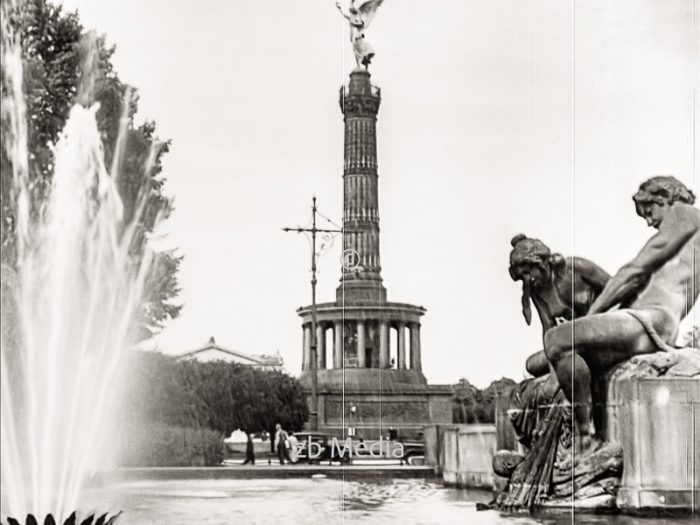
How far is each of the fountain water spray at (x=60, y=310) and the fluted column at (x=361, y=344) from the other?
395 inches

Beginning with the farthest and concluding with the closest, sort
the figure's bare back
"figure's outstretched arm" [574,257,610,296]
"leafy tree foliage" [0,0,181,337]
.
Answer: "leafy tree foliage" [0,0,181,337] < "figure's outstretched arm" [574,257,610,296] < the figure's bare back

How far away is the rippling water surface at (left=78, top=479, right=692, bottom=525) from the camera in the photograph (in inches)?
305

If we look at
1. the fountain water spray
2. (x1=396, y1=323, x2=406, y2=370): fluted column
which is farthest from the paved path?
(x1=396, y1=323, x2=406, y2=370): fluted column

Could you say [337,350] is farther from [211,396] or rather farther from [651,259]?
[651,259]

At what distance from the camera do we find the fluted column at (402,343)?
20.4 meters

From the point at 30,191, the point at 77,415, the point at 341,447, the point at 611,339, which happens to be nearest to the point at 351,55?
the point at 341,447

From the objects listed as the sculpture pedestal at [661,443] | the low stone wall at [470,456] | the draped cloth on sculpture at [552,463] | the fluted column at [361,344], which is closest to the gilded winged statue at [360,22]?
the low stone wall at [470,456]

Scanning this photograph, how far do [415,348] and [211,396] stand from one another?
552 cm

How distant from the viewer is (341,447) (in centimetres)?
1539

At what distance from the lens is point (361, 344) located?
23109 millimetres

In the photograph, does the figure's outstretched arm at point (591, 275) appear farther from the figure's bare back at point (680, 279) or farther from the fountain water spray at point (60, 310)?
the fountain water spray at point (60, 310)

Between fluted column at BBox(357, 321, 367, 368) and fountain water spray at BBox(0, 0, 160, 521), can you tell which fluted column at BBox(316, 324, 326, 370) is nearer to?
fluted column at BBox(357, 321, 367, 368)

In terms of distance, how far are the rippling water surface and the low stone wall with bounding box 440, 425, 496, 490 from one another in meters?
0.27

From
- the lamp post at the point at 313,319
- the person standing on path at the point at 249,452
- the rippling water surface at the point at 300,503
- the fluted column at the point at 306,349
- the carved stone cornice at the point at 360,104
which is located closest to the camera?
the rippling water surface at the point at 300,503
